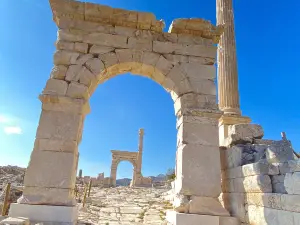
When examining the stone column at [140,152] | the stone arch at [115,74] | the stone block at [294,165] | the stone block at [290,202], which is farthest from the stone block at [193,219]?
the stone column at [140,152]

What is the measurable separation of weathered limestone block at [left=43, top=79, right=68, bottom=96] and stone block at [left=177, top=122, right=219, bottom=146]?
2617mm

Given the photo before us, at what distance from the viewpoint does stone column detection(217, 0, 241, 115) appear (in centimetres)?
979

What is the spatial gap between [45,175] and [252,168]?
3.78 m

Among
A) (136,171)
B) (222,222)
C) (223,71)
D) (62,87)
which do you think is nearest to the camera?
(222,222)

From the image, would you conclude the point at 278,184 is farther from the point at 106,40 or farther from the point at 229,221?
the point at 106,40

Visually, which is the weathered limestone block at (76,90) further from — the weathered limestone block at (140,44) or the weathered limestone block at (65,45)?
the weathered limestone block at (140,44)

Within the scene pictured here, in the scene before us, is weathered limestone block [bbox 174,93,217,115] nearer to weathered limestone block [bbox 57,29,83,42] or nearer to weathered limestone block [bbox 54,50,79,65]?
weathered limestone block [bbox 54,50,79,65]

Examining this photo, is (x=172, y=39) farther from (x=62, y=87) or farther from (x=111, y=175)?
(x=111, y=175)

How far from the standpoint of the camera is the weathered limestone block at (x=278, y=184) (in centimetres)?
367

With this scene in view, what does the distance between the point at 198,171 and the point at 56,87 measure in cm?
341

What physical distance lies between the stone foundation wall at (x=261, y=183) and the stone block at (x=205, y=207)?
0.36m

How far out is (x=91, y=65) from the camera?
214 inches

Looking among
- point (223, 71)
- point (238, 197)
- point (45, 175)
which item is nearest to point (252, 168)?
point (238, 197)

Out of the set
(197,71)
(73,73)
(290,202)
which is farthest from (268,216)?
(73,73)
